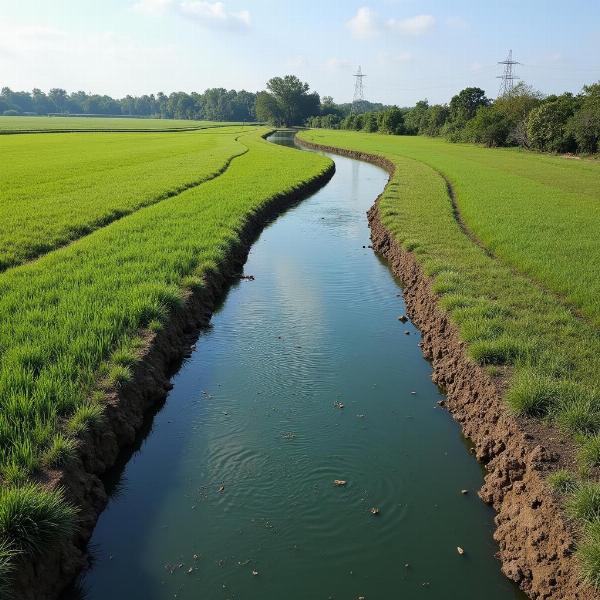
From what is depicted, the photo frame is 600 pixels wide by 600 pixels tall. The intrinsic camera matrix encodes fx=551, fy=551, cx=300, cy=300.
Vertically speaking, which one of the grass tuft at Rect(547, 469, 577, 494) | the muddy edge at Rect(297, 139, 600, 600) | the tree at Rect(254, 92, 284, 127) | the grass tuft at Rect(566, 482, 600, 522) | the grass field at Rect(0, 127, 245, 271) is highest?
the grass tuft at Rect(566, 482, 600, 522)

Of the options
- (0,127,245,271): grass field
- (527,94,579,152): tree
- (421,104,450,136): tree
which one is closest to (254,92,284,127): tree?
(421,104,450,136): tree

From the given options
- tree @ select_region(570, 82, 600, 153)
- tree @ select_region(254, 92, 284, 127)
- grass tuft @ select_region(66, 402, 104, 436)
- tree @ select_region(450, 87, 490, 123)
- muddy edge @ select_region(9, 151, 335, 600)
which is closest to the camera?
muddy edge @ select_region(9, 151, 335, 600)

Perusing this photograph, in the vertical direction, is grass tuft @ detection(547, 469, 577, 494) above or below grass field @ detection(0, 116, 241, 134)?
above

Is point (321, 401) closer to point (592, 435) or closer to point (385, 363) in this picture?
point (385, 363)

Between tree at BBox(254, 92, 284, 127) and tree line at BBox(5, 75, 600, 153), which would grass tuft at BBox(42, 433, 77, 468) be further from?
tree at BBox(254, 92, 284, 127)

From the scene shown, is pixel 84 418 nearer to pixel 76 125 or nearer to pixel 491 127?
pixel 491 127

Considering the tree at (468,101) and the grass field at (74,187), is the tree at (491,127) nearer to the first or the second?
the tree at (468,101)

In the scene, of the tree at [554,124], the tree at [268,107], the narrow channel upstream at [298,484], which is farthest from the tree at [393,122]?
the narrow channel upstream at [298,484]
